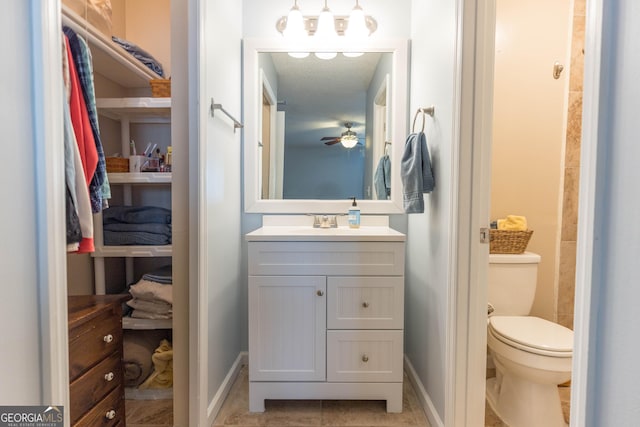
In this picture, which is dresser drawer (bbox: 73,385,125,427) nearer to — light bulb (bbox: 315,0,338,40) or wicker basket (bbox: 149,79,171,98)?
wicker basket (bbox: 149,79,171,98)

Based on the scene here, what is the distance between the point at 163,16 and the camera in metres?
1.86

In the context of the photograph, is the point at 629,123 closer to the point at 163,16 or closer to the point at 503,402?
the point at 503,402

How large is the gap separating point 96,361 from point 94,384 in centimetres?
8

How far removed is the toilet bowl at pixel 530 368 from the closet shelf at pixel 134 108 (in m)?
2.03

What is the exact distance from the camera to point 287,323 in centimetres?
149

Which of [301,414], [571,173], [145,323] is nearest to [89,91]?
[145,323]

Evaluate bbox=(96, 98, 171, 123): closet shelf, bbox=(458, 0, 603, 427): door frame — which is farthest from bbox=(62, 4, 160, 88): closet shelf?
bbox=(458, 0, 603, 427): door frame

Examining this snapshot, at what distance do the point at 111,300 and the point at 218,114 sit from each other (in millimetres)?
923

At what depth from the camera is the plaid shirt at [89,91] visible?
1004mm

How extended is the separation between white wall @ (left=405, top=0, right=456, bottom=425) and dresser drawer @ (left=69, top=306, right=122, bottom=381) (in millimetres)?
1316

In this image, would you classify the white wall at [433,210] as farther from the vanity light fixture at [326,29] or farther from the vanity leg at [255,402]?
the vanity leg at [255,402]

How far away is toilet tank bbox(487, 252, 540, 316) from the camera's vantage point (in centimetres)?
166

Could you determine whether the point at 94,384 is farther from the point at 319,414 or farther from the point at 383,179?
the point at 383,179

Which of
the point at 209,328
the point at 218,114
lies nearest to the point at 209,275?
the point at 209,328
